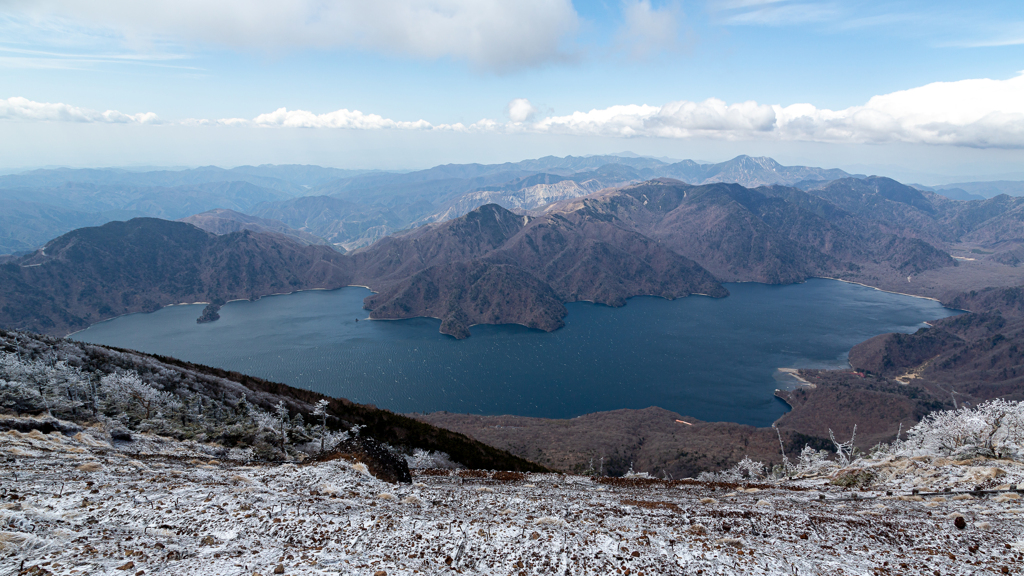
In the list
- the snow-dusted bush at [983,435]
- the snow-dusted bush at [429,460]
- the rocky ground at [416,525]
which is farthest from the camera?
the snow-dusted bush at [429,460]

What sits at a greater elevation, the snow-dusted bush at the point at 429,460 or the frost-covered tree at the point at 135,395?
the frost-covered tree at the point at 135,395

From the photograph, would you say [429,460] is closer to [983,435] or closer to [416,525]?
[416,525]

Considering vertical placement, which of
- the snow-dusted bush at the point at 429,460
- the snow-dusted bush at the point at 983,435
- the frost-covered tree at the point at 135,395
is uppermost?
the frost-covered tree at the point at 135,395

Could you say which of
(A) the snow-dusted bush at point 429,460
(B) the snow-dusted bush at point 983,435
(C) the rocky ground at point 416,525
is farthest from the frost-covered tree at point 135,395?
(B) the snow-dusted bush at point 983,435

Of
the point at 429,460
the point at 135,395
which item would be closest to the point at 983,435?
the point at 429,460

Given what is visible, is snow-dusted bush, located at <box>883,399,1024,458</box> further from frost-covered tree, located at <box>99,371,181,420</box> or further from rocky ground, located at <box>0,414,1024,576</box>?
frost-covered tree, located at <box>99,371,181,420</box>

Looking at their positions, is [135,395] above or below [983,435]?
above

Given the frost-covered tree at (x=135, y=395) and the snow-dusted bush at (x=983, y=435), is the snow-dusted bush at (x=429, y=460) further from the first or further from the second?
the snow-dusted bush at (x=983, y=435)

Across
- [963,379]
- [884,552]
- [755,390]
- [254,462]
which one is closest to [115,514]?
[254,462]

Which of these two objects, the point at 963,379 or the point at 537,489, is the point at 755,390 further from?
the point at 537,489
